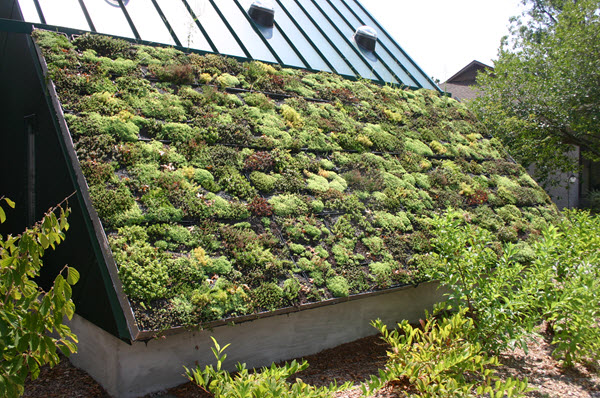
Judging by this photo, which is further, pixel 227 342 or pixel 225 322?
pixel 227 342

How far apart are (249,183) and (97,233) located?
207 cm

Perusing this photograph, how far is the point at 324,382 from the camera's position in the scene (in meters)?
4.99

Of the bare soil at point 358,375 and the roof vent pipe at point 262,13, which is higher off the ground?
the roof vent pipe at point 262,13

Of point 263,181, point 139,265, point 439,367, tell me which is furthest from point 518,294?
point 139,265

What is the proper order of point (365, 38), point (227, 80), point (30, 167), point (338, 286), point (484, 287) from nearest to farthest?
1. point (338, 286)
2. point (484, 287)
3. point (30, 167)
4. point (227, 80)
5. point (365, 38)

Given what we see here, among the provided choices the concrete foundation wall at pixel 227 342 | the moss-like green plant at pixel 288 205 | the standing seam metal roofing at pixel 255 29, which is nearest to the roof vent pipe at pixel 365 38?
the standing seam metal roofing at pixel 255 29

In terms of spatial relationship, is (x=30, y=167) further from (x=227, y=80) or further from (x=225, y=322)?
(x=225, y=322)

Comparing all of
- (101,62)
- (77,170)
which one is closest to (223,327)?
(77,170)

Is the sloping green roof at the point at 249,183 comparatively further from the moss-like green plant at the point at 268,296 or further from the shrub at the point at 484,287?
the shrub at the point at 484,287

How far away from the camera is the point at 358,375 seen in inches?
206

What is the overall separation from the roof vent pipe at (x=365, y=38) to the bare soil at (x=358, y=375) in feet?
27.2

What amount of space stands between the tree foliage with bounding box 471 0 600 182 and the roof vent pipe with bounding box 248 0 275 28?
39.6ft

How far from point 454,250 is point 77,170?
466cm

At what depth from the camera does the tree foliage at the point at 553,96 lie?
55.0 ft
